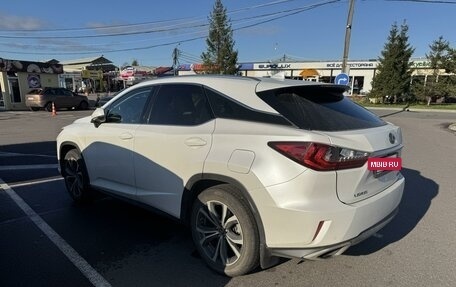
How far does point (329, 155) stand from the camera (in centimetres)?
288

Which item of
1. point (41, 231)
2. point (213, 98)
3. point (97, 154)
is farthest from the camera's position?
point (97, 154)

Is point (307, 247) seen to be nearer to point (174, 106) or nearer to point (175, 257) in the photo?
point (175, 257)

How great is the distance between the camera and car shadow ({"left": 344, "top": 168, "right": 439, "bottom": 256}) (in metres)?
4.09

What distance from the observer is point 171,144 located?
3.74 m

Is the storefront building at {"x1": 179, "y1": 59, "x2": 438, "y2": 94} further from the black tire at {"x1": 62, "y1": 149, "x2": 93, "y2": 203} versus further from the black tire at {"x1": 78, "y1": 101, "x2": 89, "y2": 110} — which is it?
the black tire at {"x1": 62, "y1": 149, "x2": 93, "y2": 203}

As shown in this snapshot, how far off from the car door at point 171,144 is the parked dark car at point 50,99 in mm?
26532

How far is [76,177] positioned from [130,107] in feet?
5.43

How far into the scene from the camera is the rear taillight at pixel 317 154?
2857 mm

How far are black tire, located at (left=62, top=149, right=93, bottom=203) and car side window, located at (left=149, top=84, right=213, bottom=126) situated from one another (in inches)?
69.7

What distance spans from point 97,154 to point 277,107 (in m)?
2.76

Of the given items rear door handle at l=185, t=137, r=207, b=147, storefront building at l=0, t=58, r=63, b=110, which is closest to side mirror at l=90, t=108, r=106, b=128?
rear door handle at l=185, t=137, r=207, b=147

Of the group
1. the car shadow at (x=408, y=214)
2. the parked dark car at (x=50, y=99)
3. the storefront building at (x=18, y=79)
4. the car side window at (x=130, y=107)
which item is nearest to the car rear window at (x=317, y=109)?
the car shadow at (x=408, y=214)

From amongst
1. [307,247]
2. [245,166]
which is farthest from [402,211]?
[245,166]

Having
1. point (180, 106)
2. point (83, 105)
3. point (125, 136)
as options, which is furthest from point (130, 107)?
point (83, 105)
